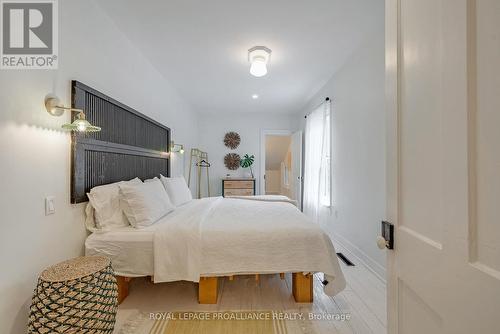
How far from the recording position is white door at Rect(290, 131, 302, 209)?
17.1 feet

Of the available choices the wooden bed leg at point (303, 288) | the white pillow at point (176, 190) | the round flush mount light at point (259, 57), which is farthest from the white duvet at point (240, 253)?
the round flush mount light at point (259, 57)

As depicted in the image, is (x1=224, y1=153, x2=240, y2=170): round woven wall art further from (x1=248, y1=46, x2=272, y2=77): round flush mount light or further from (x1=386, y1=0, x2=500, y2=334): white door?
(x1=386, y1=0, x2=500, y2=334): white door

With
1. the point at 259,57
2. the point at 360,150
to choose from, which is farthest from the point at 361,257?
the point at 259,57

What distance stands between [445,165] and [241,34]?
2.30 m

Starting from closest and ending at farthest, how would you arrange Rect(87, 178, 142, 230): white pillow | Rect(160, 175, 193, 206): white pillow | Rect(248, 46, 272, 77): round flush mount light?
1. Rect(87, 178, 142, 230): white pillow
2. Rect(248, 46, 272, 77): round flush mount light
3. Rect(160, 175, 193, 206): white pillow

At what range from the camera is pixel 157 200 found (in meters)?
2.16

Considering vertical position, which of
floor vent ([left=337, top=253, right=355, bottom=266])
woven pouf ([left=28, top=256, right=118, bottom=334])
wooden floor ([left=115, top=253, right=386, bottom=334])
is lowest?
wooden floor ([left=115, top=253, right=386, bottom=334])

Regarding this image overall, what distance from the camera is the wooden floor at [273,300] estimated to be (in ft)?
5.43

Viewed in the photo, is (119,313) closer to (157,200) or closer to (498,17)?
(157,200)

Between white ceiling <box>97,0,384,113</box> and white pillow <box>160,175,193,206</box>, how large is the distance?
1553 millimetres

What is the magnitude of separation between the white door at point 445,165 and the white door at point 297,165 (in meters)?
4.38

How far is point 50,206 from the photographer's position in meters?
1.47

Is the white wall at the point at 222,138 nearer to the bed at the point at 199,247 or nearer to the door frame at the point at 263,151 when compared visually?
the door frame at the point at 263,151

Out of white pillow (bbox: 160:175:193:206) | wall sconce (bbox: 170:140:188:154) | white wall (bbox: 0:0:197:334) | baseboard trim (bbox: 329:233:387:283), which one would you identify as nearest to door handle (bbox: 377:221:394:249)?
baseboard trim (bbox: 329:233:387:283)
